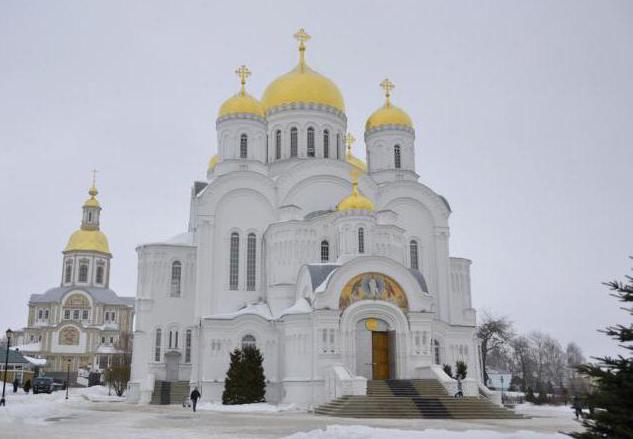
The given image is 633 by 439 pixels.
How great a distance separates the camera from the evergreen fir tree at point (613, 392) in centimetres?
639

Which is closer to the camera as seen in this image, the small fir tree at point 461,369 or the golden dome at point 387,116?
the small fir tree at point 461,369

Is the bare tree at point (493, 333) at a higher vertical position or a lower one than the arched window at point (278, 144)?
lower

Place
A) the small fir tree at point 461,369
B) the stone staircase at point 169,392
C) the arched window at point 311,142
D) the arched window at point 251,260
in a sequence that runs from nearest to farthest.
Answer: the small fir tree at point 461,369, the stone staircase at point 169,392, the arched window at point 251,260, the arched window at point 311,142

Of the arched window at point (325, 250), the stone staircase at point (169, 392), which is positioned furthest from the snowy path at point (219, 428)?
the arched window at point (325, 250)

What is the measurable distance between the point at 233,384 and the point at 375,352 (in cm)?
564

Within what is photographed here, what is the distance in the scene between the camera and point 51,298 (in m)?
67.2

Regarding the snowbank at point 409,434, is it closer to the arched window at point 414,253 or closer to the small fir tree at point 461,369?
the small fir tree at point 461,369

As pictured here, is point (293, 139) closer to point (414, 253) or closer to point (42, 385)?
point (414, 253)

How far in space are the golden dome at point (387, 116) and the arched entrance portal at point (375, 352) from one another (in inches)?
542

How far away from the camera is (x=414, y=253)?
109ft

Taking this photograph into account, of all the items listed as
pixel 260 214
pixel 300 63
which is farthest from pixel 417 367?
pixel 300 63

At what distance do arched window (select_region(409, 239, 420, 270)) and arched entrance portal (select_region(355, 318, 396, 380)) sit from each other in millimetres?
7511

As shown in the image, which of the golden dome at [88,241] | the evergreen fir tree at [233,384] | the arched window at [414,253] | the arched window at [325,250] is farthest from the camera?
the golden dome at [88,241]

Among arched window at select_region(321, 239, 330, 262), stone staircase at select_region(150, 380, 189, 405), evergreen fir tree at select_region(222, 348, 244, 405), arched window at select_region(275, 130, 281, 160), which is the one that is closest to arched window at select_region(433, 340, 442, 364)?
arched window at select_region(321, 239, 330, 262)
